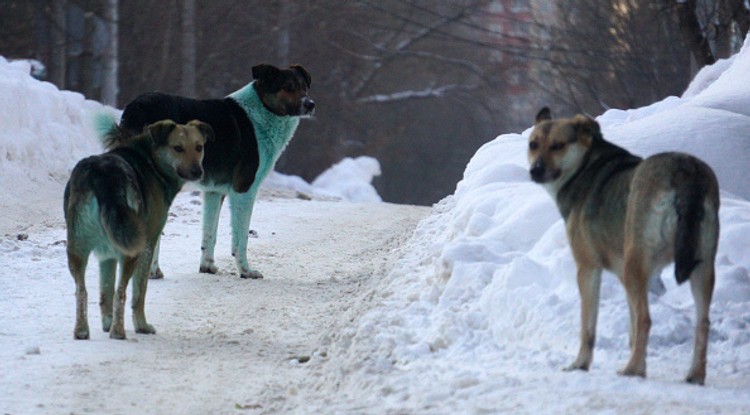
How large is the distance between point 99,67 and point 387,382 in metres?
30.6

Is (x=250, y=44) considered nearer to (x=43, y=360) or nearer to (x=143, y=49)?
(x=143, y=49)

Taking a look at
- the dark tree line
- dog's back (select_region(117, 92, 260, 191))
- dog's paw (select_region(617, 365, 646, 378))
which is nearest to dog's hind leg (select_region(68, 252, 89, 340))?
dog's back (select_region(117, 92, 260, 191))

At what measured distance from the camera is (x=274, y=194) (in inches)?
944

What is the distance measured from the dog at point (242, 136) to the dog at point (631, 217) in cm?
500

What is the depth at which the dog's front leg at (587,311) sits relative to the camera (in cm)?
671

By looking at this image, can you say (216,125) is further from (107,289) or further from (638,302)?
(638,302)

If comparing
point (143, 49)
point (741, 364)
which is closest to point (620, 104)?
point (143, 49)

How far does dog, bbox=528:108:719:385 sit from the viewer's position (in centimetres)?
633

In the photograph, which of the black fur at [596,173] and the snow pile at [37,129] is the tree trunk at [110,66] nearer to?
the snow pile at [37,129]

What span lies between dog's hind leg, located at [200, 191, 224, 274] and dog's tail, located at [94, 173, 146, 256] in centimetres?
363

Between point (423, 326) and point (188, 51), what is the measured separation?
27677mm

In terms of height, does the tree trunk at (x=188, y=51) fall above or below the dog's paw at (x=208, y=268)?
above

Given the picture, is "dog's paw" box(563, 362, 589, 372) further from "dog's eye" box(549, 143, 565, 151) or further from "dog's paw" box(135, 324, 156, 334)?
"dog's paw" box(135, 324, 156, 334)

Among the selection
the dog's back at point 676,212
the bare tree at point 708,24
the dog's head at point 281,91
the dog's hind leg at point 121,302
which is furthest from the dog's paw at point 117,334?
the bare tree at point 708,24
